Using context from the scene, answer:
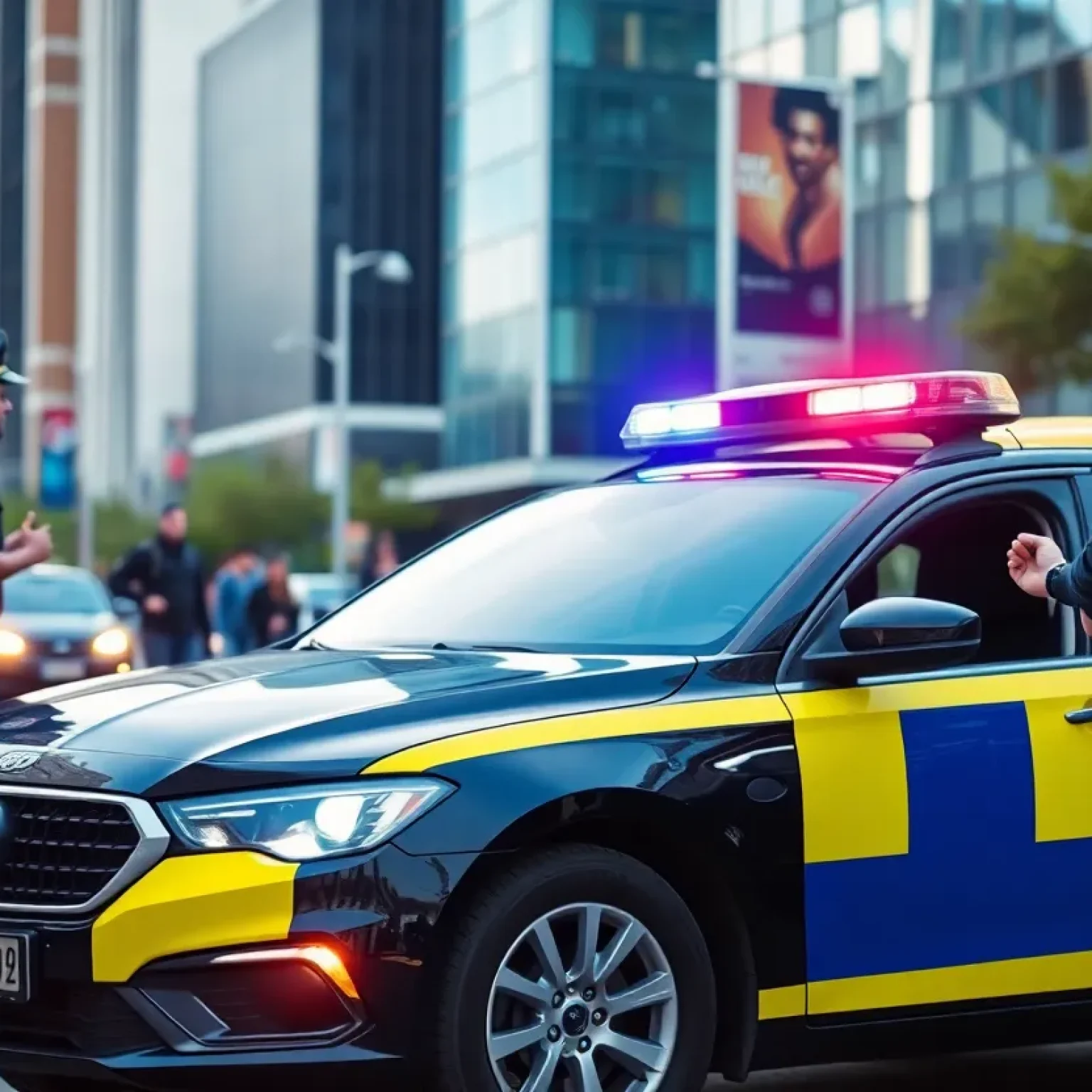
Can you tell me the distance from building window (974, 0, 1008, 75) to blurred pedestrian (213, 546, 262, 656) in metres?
20.2

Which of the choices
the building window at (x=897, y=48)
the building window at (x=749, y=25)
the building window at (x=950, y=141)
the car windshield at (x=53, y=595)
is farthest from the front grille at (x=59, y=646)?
the building window at (x=749, y=25)

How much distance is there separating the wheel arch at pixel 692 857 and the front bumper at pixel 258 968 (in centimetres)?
31

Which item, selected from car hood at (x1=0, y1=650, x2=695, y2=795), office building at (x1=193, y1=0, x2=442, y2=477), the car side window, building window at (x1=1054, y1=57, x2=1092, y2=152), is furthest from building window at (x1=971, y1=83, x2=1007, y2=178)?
office building at (x1=193, y1=0, x2=442, y2=477)

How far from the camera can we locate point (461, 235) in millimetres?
68062

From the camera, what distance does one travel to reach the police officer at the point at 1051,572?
205 inches

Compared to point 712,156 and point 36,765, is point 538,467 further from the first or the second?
point 36,765

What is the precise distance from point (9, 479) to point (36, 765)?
135722 millimetres

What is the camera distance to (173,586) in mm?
18062

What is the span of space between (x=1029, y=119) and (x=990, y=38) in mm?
1794

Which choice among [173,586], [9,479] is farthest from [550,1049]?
[9,479]

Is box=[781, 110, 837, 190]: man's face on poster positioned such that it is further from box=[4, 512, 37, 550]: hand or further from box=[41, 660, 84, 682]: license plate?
box=[4, 512, 37, 550]: hand

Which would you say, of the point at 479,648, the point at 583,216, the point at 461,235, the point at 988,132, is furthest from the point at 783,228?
the point at 461,235

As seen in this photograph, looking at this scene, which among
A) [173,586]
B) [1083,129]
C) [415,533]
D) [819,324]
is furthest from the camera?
[415,533]

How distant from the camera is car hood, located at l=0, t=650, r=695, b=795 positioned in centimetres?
483
